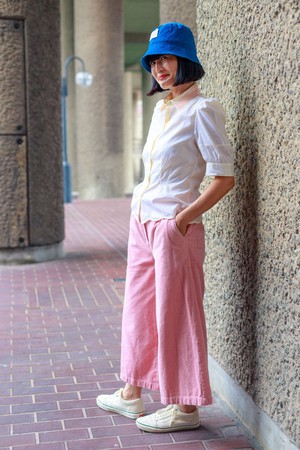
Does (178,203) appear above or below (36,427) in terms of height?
above

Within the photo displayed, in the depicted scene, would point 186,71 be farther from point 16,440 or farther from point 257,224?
point 16,440

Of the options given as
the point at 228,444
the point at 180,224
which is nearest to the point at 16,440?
the point at 228,444

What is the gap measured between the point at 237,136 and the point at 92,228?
7.77 m

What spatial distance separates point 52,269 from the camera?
23.1 feet

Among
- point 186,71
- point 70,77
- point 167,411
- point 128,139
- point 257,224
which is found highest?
point 70,77

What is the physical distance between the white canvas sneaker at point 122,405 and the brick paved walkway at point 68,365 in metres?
0.04

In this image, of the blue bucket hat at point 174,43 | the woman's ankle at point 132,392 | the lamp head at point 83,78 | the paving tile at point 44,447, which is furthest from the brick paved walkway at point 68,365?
the lamp head at point 83,78

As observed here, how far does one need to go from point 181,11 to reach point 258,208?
6.58 metres

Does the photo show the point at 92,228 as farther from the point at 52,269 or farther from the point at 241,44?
the point at 241,44

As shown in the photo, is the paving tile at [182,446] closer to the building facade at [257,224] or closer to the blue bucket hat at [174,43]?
the building facade at [257,224]

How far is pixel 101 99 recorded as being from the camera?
57.7 ft

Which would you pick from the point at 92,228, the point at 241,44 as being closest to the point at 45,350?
the point at 241,44

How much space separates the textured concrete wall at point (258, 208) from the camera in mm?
2475

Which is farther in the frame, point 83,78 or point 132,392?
point 83,78
